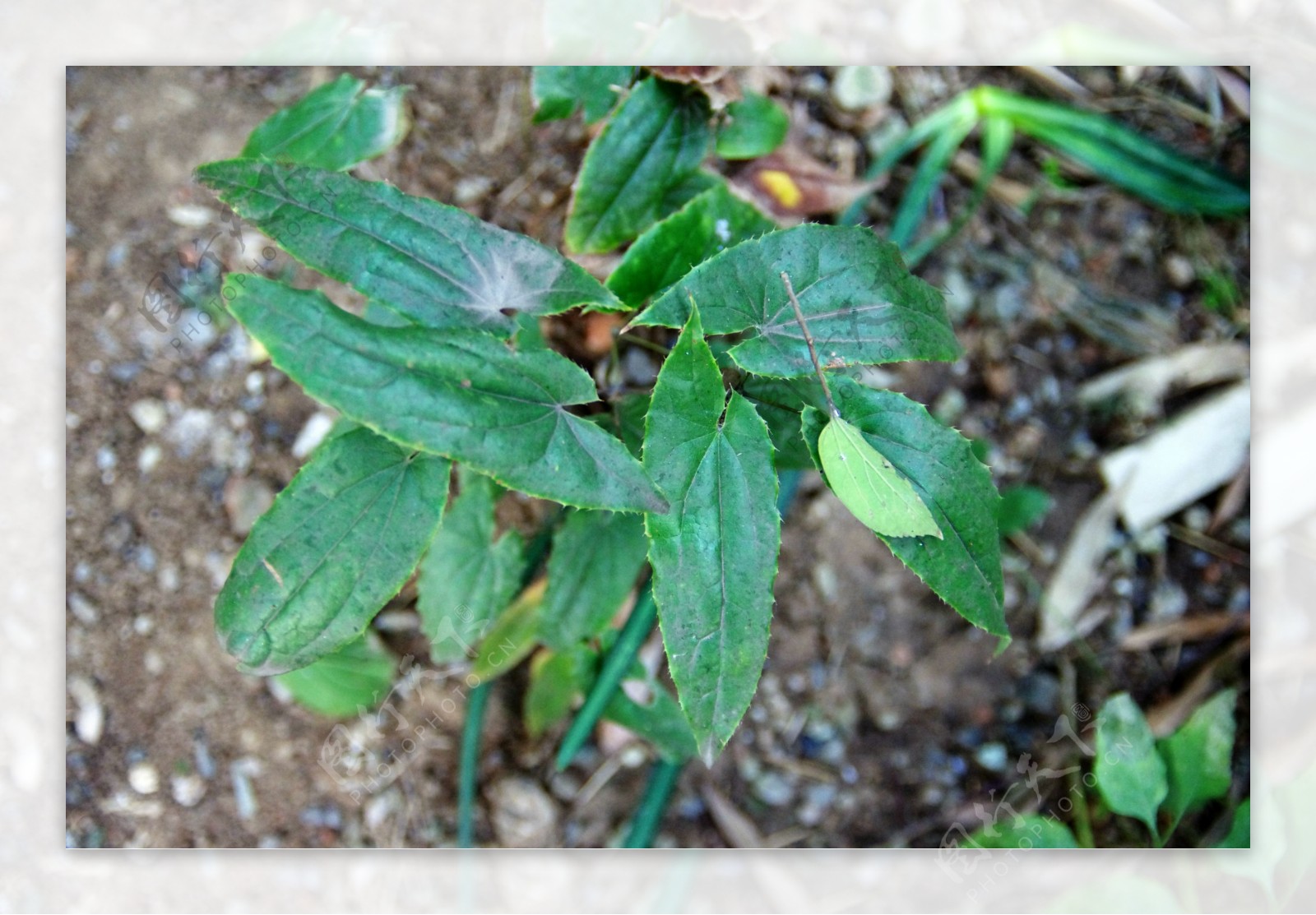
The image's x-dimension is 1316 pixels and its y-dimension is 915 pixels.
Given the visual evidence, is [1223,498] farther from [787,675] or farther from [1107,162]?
[787,675]

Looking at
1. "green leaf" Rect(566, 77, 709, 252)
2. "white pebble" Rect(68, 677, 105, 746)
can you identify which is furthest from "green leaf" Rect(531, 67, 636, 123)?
"white pebble" Rect(68, 677, 105, 746)

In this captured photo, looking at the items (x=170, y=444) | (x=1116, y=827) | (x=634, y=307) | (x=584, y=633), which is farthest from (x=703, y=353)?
(x=1116, y=827)

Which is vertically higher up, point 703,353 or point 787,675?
point 703,353

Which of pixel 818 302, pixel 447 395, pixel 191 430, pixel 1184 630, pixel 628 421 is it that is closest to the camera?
pixel 447 395

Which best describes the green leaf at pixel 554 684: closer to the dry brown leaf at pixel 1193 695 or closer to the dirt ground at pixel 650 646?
the dirt ground at pixel 650 646

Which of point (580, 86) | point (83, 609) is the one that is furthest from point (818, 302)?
point (83, 609)

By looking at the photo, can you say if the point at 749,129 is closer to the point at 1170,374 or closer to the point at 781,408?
the point at 781,408
